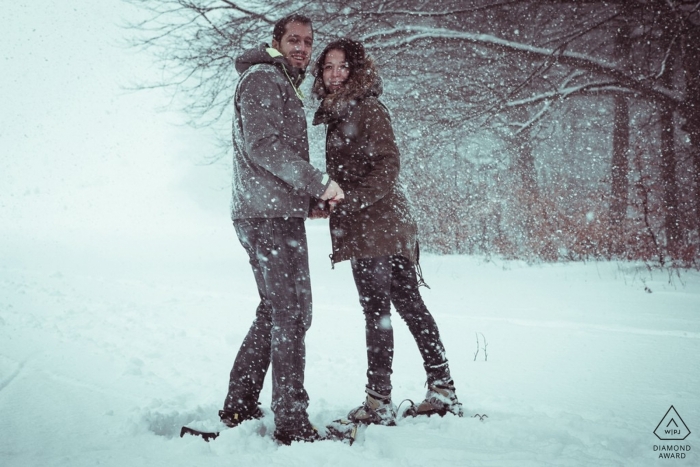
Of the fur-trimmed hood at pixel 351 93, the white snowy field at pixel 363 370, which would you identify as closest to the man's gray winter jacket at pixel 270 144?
the fur-trimmed hood at pixel 351 93

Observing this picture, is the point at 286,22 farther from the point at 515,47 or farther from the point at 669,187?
the point at 669,187

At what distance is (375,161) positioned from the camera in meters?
2.37

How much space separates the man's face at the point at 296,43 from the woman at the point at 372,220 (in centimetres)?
16

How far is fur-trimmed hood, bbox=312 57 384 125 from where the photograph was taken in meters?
2.37

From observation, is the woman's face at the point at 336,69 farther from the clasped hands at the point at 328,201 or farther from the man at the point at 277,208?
the clasped hands at the point at 328,201

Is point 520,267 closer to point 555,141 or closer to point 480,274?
point 480,274

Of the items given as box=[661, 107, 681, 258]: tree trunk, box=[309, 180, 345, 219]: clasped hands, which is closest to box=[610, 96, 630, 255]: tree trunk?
box=[661, 107, 681, 258]: tree trunk

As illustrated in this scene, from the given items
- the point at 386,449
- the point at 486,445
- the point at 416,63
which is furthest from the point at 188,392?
the point at 416,63

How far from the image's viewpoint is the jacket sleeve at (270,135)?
6.82ft

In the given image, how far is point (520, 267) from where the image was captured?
7.48 m

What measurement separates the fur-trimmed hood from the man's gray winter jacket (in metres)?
0.17

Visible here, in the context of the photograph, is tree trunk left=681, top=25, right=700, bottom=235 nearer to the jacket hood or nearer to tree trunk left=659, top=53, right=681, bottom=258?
tree trunk left=659, top=53, right=681, bottom=258

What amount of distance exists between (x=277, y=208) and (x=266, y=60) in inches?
28.3

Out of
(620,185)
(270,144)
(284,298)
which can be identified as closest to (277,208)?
(270,144)
